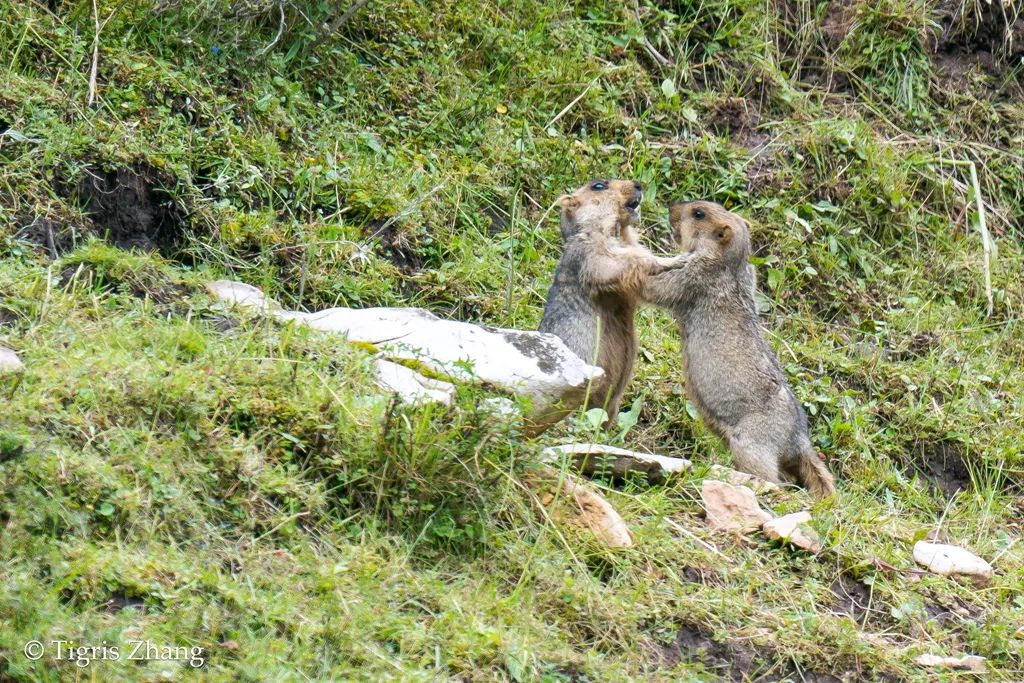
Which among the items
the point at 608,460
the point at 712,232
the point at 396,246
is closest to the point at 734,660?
the point at 608,460

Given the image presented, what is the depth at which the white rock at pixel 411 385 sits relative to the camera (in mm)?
5391

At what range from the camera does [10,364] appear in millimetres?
5055

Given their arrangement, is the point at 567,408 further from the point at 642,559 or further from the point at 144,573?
the point at 144,573

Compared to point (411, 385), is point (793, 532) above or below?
below

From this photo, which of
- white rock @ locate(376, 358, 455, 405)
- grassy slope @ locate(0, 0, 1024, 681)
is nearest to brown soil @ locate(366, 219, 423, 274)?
grassy slope @ locate(0, 0, 1024, 681)

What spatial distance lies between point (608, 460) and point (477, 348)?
0.82m

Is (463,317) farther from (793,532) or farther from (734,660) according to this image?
(734,660)

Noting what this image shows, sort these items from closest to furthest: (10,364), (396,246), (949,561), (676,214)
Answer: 1. (10,364)
2. (949,561)
3. (676,214)
4. (396,246)

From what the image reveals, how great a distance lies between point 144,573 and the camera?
4406 mm

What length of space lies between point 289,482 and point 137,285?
1871mm

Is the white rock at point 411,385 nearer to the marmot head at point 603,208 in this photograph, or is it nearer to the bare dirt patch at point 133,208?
the bare dirt patch at point 133,208

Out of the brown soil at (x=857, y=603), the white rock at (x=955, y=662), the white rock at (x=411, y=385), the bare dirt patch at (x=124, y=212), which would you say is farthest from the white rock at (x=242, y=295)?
the white rock at (x=955, y=662)

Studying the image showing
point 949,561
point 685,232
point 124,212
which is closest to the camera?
point 949,561

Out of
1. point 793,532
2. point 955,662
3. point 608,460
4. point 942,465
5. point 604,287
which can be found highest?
point 604,287
